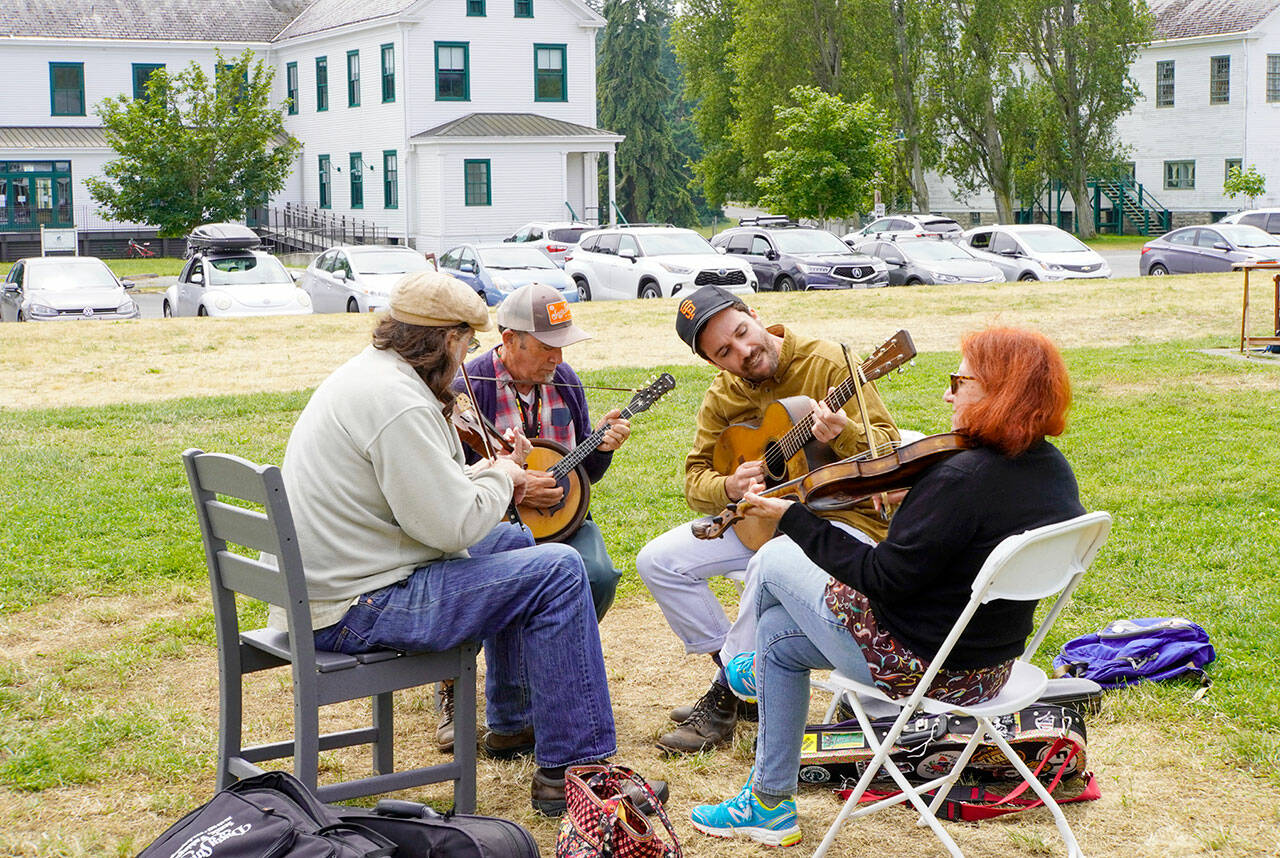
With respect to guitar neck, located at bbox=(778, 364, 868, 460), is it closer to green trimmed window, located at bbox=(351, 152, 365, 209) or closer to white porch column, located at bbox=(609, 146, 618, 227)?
white porch column, located at bbox=(609, 146, 618, 227)

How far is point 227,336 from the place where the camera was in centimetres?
1705

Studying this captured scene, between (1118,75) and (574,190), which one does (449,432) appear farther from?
(1118,75)

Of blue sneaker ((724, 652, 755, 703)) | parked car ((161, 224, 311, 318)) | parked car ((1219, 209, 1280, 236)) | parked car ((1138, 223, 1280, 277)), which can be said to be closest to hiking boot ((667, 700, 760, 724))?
blue sneaker ((724, 652, 755, 703))

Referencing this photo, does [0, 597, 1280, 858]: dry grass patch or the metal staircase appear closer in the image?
[0, 597, 1280, 858]: dry grass patch

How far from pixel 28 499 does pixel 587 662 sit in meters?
5.54

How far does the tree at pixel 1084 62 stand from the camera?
137ft

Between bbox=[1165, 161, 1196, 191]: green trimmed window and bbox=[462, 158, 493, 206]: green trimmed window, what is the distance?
23766 millimetres

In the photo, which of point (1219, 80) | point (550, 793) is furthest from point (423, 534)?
point (1219, 80)

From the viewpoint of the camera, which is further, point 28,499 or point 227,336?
point 227,336

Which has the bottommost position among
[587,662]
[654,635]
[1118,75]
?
[654,635]

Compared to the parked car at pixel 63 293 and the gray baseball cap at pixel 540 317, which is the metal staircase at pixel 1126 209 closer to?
the parked car at pixel 63 293

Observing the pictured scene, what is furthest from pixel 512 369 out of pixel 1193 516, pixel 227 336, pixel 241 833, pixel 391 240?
pixel 391 240

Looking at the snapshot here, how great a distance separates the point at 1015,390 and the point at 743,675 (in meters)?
1.57

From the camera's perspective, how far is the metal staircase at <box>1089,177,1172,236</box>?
152 ft
